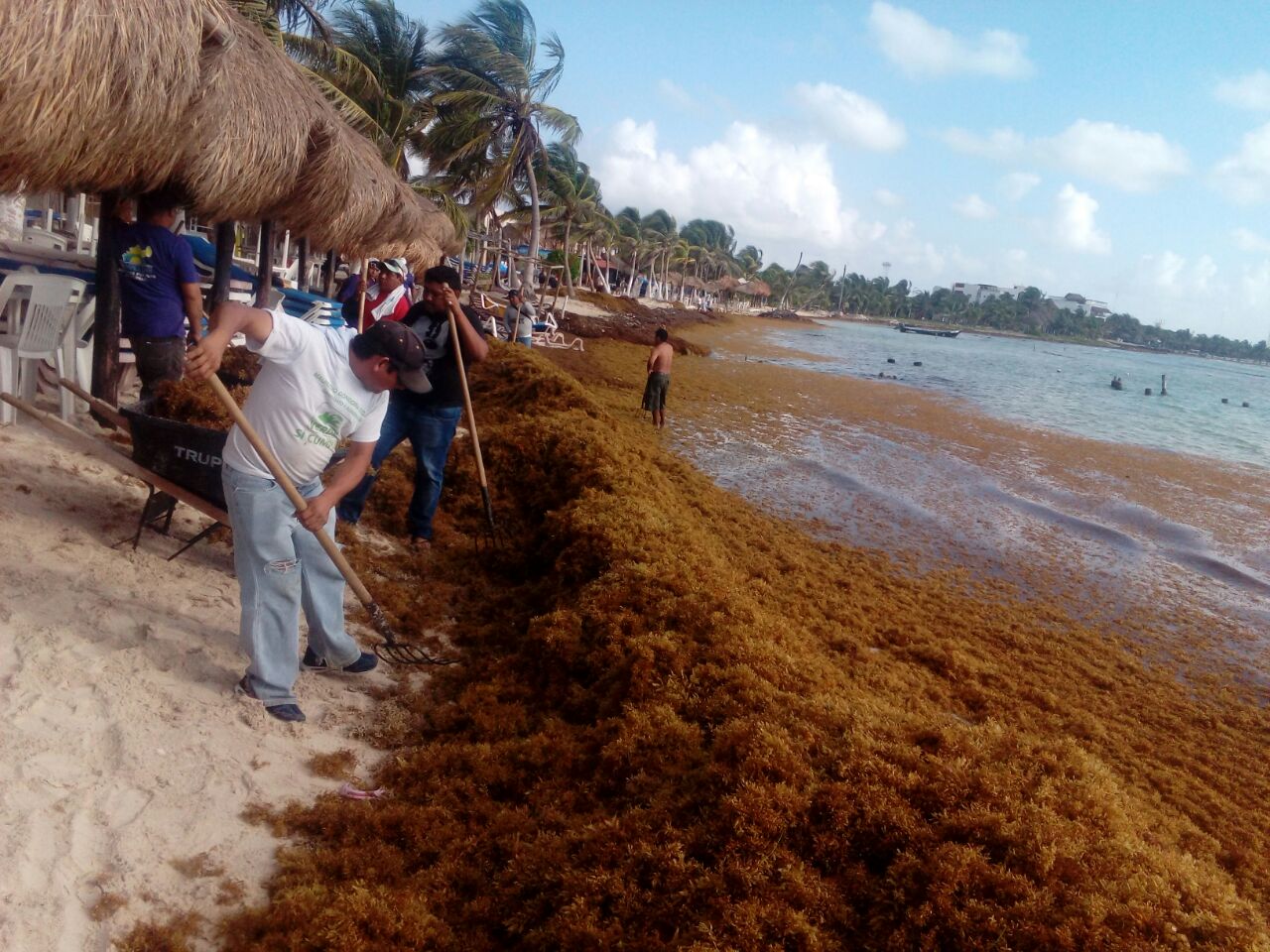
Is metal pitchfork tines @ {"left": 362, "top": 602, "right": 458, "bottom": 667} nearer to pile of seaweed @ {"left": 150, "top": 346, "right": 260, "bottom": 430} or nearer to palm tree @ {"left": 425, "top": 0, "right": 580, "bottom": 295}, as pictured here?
pile of seaweed @ {"left": 150, "top": 346, "right": 260, "bottom": 430}

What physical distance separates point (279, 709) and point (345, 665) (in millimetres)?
477

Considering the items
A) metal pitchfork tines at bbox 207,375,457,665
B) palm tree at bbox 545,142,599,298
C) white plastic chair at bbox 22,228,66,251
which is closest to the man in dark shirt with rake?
metal pitchfork tines at bbox 207,375,457,665

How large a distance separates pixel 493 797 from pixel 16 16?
415 cm

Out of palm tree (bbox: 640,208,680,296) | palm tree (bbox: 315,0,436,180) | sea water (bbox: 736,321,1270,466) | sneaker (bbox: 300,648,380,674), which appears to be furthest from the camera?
palm tree (bbox: 640,208,680,296)

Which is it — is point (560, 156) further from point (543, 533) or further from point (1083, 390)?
point (1083, 390)

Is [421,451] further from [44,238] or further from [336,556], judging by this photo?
[44,238]

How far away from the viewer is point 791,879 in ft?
7.68

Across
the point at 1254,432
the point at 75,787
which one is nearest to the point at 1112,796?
the point at 75,787

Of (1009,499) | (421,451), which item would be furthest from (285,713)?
(1009,499)

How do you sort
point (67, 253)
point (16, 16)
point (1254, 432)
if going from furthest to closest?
point (1254, 432) < point (67, 253) < point (16, 16)

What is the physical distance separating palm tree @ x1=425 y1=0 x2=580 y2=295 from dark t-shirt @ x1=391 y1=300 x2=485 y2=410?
50.1 feet

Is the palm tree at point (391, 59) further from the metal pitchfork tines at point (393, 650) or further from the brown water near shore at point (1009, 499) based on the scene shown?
the metal pitchfork tines at point (393, 650)

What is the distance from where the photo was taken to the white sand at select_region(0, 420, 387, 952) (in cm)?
241

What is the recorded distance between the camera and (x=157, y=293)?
17.3 feet
